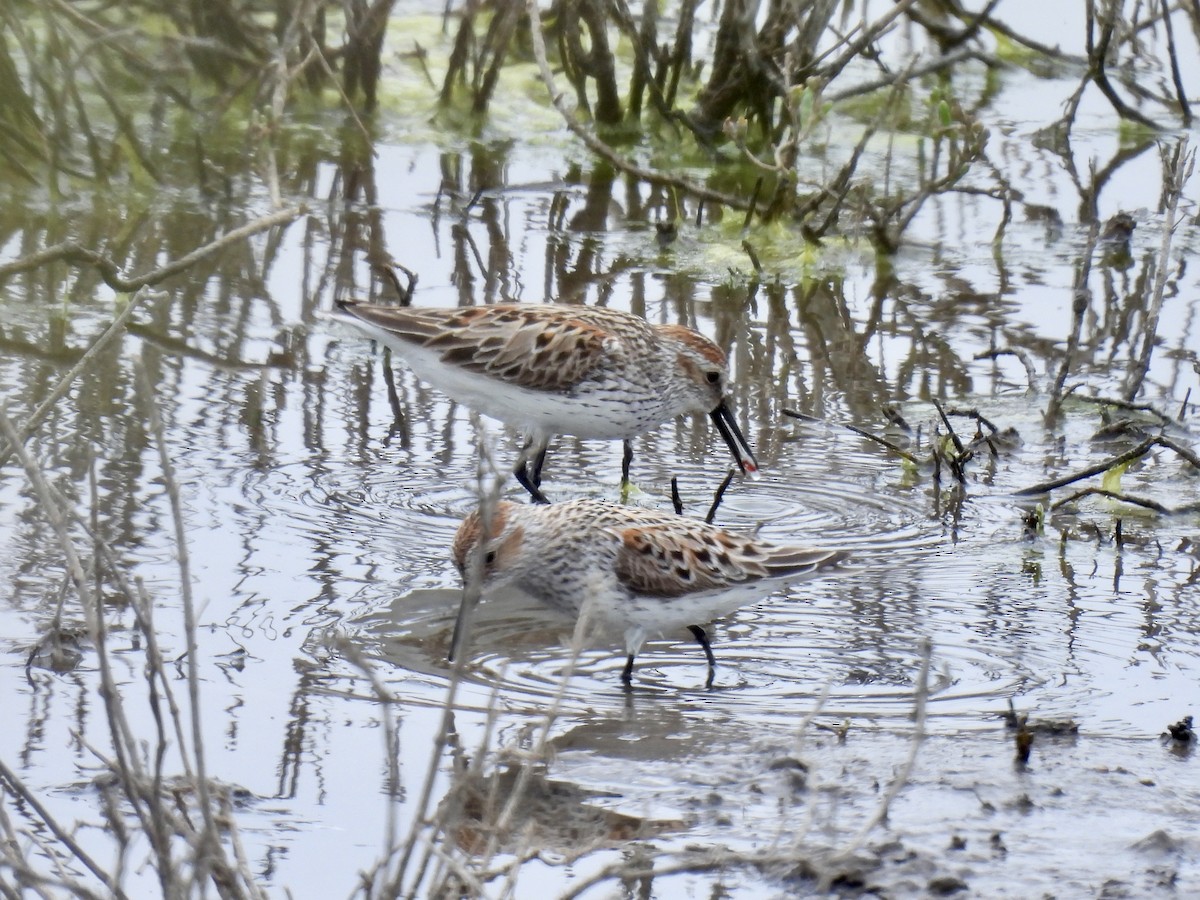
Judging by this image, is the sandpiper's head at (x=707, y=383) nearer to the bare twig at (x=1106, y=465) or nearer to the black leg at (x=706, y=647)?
the bare twig at (x=1106, y=465)

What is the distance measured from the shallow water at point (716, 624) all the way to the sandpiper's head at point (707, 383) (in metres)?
0.17

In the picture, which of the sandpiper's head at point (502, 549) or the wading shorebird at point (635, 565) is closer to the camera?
the wading shorebird at point (635, 565)

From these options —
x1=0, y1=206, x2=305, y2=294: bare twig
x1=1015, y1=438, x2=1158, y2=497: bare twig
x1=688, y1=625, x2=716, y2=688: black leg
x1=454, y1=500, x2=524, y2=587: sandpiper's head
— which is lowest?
x1=688, y1=625, x2=716, y2=688: black leg

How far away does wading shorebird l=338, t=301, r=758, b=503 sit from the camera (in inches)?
283

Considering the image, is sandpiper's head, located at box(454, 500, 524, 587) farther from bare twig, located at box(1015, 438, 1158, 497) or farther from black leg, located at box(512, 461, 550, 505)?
bare twig, located at box(1015, 438, 1158, 497)

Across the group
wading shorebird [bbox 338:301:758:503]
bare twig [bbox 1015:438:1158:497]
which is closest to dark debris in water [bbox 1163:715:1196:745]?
bare twig [bbox 1015:438:1158:497]

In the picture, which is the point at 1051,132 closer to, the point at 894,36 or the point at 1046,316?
the point at 894,36

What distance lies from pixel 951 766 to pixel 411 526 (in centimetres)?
251

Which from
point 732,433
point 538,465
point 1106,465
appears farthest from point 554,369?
point 1106,465

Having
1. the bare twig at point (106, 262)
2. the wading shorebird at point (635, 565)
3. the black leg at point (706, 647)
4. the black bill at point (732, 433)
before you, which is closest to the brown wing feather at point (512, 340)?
the black bill at point (732, 433)

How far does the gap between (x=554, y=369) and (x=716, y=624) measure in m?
1.56

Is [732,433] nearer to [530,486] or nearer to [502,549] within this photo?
[530,486]

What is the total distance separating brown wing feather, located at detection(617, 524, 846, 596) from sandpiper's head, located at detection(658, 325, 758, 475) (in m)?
1.58

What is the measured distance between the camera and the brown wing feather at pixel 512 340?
718 cm
